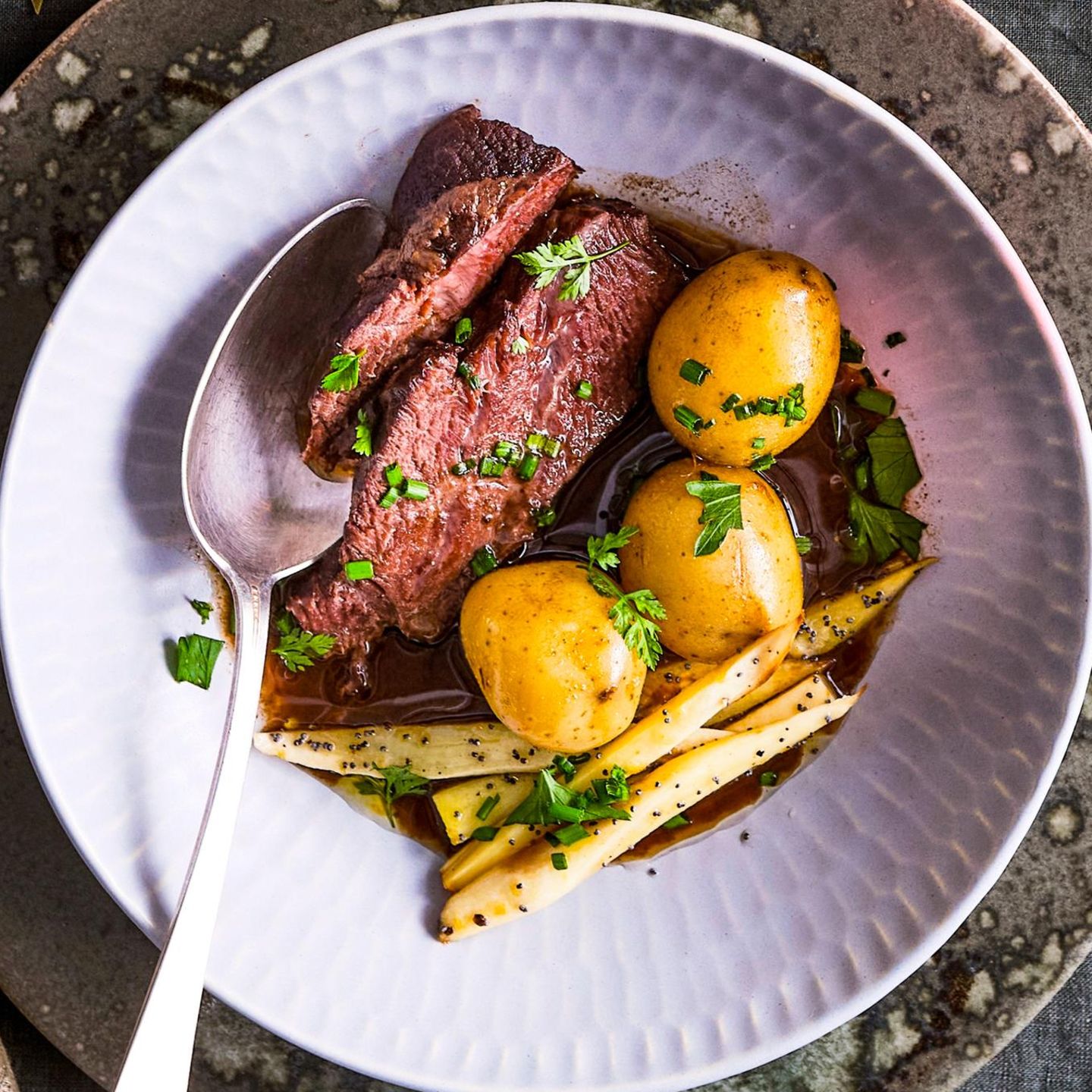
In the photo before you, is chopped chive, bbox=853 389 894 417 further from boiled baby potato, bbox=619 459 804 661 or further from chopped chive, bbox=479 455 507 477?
chopped chive, bbox=479 455 507 477

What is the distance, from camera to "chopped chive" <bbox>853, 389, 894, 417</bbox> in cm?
228

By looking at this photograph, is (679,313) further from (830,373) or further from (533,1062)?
(533,1062)

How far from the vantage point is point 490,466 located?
2.17 metres

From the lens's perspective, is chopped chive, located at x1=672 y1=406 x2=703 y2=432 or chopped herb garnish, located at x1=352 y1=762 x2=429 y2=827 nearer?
chopped chive, located at x1=672 y1=406 x2=703 y2=432

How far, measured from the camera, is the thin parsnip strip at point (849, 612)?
7.48 feet

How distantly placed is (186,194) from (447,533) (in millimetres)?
895

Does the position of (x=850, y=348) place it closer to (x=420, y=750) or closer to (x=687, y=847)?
(x=687, y=847)

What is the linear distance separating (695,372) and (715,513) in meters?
0.29

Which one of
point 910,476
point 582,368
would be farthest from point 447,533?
point 910,476

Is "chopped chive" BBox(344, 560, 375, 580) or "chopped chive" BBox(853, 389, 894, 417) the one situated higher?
"chopped chive" BBox(853, 389, 894, 417)

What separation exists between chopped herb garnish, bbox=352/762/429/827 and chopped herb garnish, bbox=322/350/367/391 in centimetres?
86

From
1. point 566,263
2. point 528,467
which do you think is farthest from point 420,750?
point 566,263

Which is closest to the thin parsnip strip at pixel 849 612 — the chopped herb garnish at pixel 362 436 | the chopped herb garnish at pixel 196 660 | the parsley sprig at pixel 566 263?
the parsley sprig at pixel 566 263

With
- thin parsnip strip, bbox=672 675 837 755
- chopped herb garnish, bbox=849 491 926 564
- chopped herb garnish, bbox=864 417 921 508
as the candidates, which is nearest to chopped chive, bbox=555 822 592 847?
thin parsnip strip, bbox=672 675 837 755
